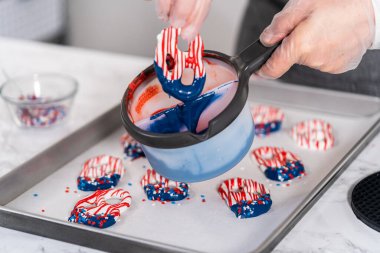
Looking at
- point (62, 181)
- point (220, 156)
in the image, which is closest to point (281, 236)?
point (220, 156)

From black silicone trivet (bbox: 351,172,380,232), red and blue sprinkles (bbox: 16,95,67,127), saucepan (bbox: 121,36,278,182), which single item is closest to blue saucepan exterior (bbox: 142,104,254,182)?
saucepan (bbox: 121,36,278,182)

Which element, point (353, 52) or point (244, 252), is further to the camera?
point (353, 52)

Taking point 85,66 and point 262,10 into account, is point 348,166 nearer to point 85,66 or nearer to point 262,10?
point 262,10

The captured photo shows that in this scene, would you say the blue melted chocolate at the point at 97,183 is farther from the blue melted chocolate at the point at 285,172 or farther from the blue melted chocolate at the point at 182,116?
the blue melted chocolate at the point at 285,172

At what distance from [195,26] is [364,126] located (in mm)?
519

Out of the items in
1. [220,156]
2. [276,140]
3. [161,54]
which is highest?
[161,54]

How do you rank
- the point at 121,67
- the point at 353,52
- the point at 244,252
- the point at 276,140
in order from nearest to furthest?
the point at 244,252 → the point at 353,52 → the point at 276,140 → the point at 121,67

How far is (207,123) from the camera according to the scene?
40.4 inches

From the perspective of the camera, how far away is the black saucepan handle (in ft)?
3.35

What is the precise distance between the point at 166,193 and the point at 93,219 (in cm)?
14

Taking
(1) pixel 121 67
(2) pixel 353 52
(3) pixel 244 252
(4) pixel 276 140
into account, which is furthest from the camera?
(1) pixel 121 67

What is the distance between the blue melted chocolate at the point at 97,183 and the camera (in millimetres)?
1151

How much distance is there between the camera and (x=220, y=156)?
1.00 m

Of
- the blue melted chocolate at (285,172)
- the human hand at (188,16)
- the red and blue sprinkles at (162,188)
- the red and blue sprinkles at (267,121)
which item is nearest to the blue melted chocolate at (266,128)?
the red and blue sprinkles at (267,121)
